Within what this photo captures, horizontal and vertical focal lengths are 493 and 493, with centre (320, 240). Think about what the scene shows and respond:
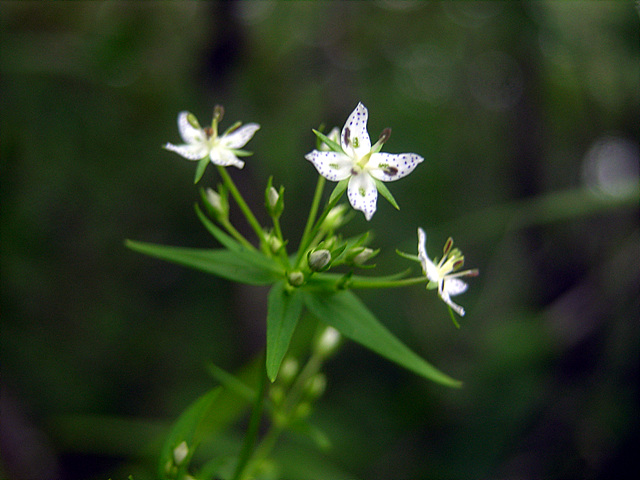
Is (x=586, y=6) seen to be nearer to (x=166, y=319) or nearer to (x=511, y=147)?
(x=511, y=147)

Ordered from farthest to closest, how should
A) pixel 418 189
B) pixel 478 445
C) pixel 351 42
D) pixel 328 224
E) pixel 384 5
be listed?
pixel 418 189, pixel 384 5, pixel 351 42, pixel 478 445, pixel 328 224

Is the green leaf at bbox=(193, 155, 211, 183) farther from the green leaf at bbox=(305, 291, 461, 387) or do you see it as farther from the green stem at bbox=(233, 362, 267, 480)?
the green stem at bbox=(233, 362, 267, 480)

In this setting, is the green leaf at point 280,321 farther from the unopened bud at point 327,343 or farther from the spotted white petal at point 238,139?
the unopened bud at point 327,343

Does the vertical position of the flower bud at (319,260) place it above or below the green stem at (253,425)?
above

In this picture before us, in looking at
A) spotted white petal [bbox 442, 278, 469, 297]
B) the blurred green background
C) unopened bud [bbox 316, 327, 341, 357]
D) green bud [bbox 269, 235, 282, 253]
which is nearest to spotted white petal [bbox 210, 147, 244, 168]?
green bud [bbox 269, 235, 282, 253]

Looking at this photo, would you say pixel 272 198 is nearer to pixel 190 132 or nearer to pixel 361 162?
pixel 361 162

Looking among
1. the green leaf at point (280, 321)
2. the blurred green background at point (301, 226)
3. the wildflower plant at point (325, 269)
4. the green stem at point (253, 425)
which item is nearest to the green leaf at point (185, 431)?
the wildflower plant at point (325, 269)

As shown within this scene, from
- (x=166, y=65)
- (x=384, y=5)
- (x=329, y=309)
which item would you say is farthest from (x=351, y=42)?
(x=329, y=309)
